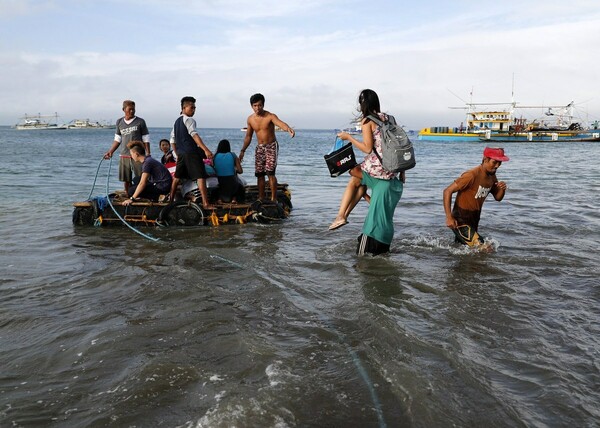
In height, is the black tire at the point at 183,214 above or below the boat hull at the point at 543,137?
below

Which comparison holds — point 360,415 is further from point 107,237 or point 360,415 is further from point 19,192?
point 19,192

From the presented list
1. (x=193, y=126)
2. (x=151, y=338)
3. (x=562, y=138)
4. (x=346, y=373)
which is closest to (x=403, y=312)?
(x=346, y=373)

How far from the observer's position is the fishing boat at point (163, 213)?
8.58 metres

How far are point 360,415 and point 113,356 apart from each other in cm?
187

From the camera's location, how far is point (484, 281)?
548 cm

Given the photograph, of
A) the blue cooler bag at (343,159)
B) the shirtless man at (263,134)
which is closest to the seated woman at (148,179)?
the shirtless man at (263,134)

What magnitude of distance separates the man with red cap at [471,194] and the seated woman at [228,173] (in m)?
3.94

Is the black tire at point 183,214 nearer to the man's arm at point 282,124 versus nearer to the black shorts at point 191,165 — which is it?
the black shorts at point 191,165

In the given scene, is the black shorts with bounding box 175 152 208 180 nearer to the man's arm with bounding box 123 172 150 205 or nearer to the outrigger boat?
the man's arm with bounding box 123 172 150 205

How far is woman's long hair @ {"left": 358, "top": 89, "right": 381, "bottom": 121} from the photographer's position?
575 cm

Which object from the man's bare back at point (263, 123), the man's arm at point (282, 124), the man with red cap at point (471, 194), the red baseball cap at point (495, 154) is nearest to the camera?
the red baseball cap at point (495, 154)

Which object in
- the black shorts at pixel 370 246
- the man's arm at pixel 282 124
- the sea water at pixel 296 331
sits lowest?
the sea water at pixel 296 331

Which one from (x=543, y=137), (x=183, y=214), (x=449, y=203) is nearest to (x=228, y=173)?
(x=183, y=214)

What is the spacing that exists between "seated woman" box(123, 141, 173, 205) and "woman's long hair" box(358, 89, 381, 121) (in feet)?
13.8
